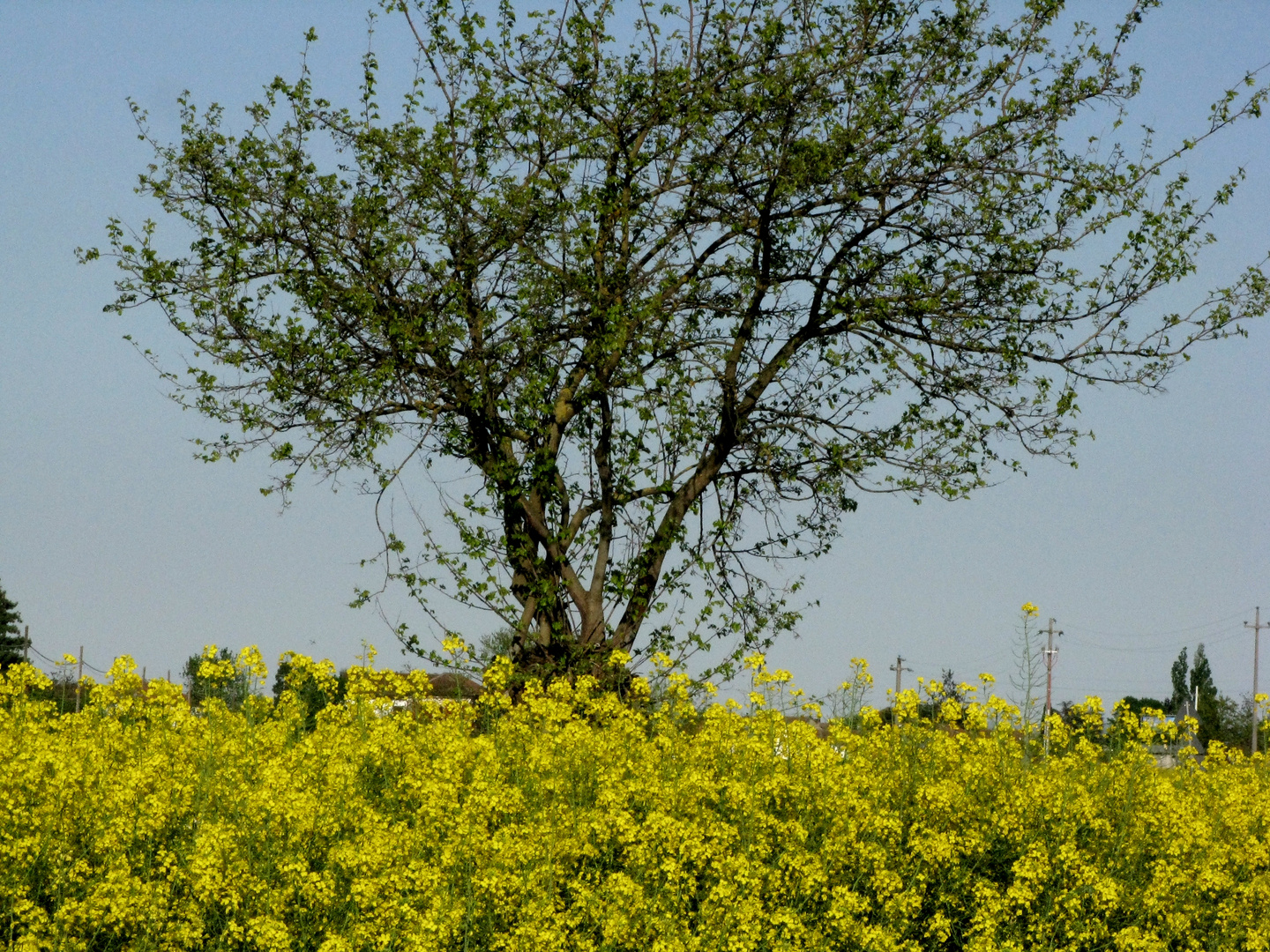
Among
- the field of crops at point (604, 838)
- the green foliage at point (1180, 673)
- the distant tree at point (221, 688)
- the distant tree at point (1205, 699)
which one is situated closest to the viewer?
the field of crops at point (604, 838)

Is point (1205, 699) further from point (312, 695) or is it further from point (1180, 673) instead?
point (312, 695)

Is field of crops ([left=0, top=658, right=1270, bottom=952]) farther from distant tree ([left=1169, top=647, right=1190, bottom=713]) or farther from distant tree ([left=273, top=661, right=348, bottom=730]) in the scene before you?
distant tree ([left=1169, top=647, right=1190, bottom=713])

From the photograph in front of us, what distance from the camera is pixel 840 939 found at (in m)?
6.77

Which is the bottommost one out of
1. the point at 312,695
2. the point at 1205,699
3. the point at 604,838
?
the point at 604,838

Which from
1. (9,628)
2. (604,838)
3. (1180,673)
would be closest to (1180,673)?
(1180,673)

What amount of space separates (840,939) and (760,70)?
326 inches

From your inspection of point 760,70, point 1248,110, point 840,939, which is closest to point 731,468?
point 760,70

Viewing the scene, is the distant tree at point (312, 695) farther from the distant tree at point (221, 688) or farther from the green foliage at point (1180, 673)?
the green foliage at point (1180, 673)

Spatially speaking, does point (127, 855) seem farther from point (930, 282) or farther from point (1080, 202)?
point (1080, 202)

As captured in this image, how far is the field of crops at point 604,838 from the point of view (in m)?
6.37

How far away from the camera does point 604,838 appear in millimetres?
6996

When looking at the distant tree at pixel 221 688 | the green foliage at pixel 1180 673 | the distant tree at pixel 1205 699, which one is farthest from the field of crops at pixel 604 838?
the green foliage at pixel 1180 673

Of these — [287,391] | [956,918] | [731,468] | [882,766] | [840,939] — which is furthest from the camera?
[731,468]

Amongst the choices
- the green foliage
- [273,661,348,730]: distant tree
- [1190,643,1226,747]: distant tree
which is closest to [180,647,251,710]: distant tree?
[273,661,348,730]: distant tree
